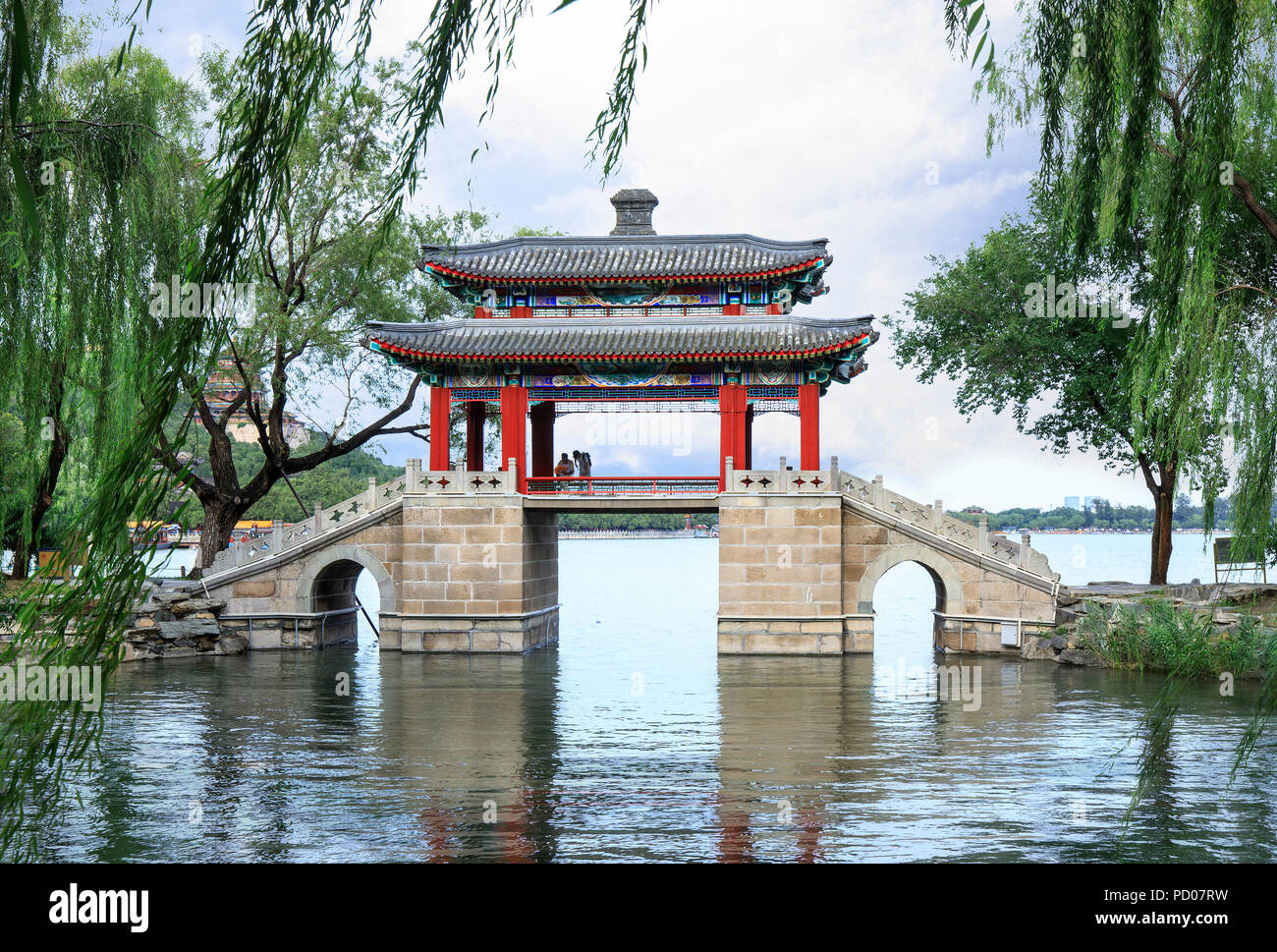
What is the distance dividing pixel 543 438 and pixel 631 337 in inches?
154

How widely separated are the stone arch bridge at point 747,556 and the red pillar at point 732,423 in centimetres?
58

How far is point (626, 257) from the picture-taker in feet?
75.9

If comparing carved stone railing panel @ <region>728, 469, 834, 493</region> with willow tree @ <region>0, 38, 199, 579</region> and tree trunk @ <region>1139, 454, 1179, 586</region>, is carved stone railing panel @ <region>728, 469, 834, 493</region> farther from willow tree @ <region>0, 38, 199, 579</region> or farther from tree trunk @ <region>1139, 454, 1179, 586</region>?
willow tree @ <region>0, 38, 199, 579</region>

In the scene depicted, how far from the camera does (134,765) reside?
1196cm

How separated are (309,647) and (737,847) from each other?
53.4 ft

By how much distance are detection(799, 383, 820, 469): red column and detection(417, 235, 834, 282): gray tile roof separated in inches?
100.0

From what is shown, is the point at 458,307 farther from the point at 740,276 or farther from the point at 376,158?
the point at 740,276

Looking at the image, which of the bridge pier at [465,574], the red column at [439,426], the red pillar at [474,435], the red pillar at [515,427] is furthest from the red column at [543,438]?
the bridge pier at [465,574]

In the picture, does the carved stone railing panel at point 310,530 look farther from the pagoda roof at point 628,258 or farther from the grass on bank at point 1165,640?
the grass on bank at point 1165,640

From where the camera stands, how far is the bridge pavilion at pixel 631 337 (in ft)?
71.1

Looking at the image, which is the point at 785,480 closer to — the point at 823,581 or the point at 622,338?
the point at 823,581

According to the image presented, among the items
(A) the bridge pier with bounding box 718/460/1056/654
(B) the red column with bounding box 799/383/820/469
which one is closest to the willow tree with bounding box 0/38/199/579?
(A) the bridge pier with bounding box 718/460/1056/654

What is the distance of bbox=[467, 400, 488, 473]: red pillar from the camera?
24203 mm

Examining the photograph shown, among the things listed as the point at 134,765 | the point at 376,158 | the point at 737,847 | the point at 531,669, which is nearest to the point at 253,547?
the point at 531,669
